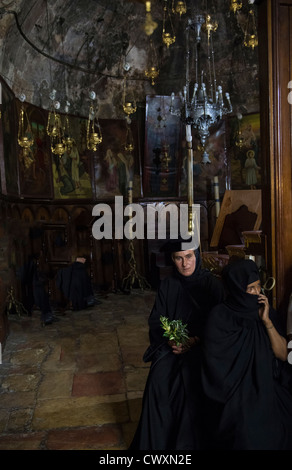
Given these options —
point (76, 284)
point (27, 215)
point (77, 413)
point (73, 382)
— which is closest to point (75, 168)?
point (27, 215)

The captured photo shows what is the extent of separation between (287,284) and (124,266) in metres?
8.43

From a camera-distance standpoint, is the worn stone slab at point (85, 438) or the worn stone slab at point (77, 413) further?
the worn stone slab at point (77, 413)

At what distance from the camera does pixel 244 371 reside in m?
2.74

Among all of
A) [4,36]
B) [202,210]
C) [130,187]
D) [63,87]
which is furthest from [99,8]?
[202,210]

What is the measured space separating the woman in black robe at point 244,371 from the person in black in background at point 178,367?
0.20 metres

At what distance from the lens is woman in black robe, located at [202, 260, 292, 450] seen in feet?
8.71

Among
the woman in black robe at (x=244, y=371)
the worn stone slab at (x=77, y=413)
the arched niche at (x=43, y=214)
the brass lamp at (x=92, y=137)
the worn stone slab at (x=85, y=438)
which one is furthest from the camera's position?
the arched niche at (x=43, y=214)

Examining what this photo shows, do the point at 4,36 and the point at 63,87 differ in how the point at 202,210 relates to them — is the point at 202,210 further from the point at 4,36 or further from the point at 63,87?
the point at 4,36

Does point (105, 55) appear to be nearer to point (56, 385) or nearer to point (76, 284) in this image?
point (76, 284)

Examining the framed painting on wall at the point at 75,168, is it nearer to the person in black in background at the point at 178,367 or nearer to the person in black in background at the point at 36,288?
the person in black in background at the point at 36,288

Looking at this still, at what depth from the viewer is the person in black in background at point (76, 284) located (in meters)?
9.08

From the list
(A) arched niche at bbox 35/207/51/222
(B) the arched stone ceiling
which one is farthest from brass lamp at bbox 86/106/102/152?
(A) arched niche at bbox 35/207/51/222

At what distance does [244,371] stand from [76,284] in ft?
22.6

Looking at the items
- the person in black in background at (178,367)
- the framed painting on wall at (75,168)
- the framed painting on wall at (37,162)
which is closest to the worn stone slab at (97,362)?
the person in black in background at (178,367)
